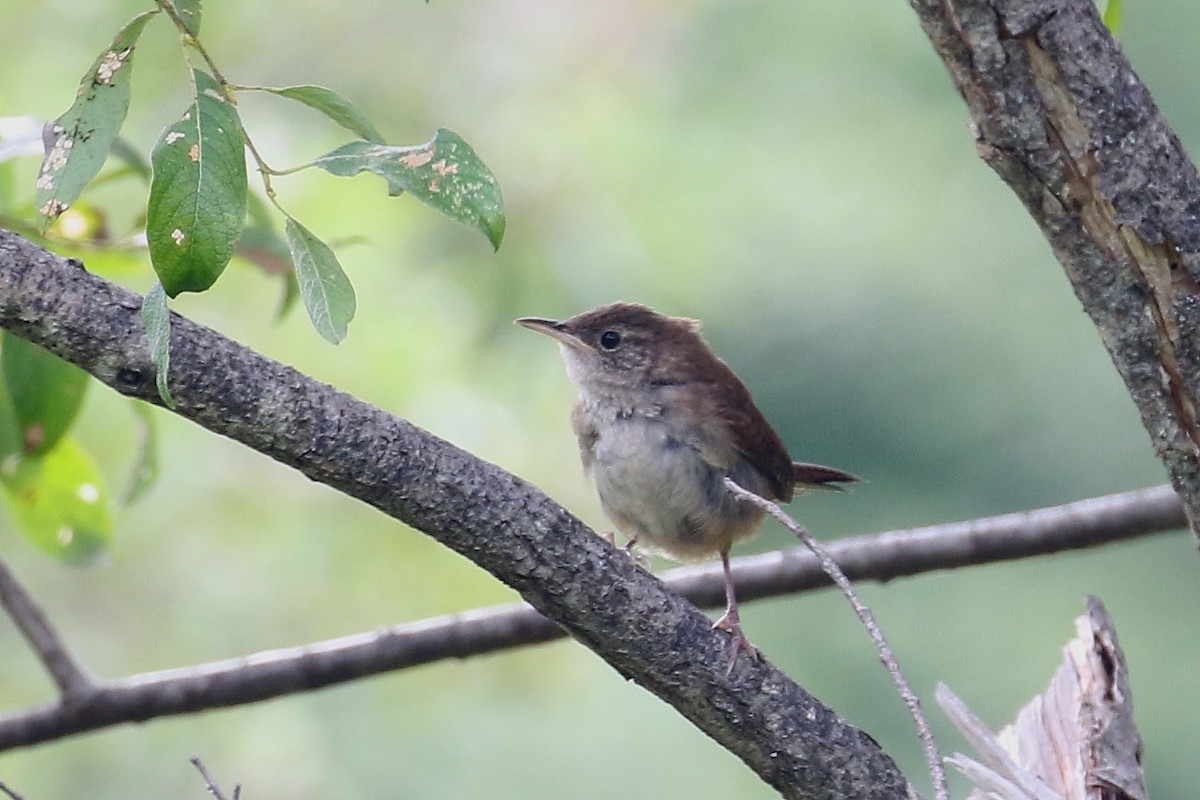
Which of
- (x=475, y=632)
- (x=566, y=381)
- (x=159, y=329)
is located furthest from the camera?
(x=566, y=381)

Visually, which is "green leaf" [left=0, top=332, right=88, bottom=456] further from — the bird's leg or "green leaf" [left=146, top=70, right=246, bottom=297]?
the bird's leg

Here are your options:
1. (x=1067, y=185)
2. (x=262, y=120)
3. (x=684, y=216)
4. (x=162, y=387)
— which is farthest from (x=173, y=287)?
(x=684, y=216)

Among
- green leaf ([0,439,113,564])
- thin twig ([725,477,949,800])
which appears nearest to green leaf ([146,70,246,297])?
thin twig ([725,477,949,800])

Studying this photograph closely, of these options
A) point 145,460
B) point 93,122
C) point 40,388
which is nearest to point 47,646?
point 145,460

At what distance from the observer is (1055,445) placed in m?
7.07

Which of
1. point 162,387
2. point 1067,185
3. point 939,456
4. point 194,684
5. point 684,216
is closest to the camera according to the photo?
point 162,387

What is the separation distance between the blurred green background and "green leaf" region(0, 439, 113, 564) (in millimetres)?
1787

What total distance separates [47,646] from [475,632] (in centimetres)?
96

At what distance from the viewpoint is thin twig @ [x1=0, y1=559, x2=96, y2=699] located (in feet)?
10.4

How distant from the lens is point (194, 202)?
1.59m

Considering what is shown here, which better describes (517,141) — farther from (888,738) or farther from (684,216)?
(888,738)

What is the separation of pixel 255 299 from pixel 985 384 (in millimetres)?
3647

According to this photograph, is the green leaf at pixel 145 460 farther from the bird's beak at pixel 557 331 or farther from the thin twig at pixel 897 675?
the thin twig at pixel 897 675

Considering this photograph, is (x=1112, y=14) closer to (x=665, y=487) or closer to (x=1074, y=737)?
(x=1074, y=737)
